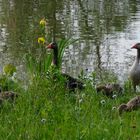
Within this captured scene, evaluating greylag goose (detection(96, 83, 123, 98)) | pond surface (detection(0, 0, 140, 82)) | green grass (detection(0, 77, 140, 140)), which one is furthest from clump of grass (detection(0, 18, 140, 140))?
pond surface (detection(0, 0, 140, 82))

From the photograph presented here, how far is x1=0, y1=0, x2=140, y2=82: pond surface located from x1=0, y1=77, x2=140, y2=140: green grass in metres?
3.57

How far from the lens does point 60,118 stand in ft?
23.7

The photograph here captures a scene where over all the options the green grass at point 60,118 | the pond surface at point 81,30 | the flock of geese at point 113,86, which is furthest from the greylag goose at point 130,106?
the pond surface at point 81,30

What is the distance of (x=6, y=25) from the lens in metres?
19.6

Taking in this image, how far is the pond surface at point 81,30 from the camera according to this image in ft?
48.5

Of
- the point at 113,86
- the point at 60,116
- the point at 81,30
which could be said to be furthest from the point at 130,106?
the point at 81,30

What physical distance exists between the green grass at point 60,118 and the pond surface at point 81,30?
11.7ft

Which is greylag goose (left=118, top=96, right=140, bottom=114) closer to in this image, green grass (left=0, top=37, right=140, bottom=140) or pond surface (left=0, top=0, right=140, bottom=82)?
green grass (left=0, top=37, right=140, bottom=140)

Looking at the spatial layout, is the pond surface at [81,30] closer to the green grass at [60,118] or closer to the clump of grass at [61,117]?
the clump of grass at [61,117]

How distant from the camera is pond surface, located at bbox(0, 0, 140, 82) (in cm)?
1477

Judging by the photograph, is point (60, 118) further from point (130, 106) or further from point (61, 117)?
point (130, 106)

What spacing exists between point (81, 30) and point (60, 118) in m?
11.9

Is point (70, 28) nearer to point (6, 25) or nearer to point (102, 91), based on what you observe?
point (6, 25)

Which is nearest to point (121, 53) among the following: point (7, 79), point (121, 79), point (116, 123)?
point (121, 79)
